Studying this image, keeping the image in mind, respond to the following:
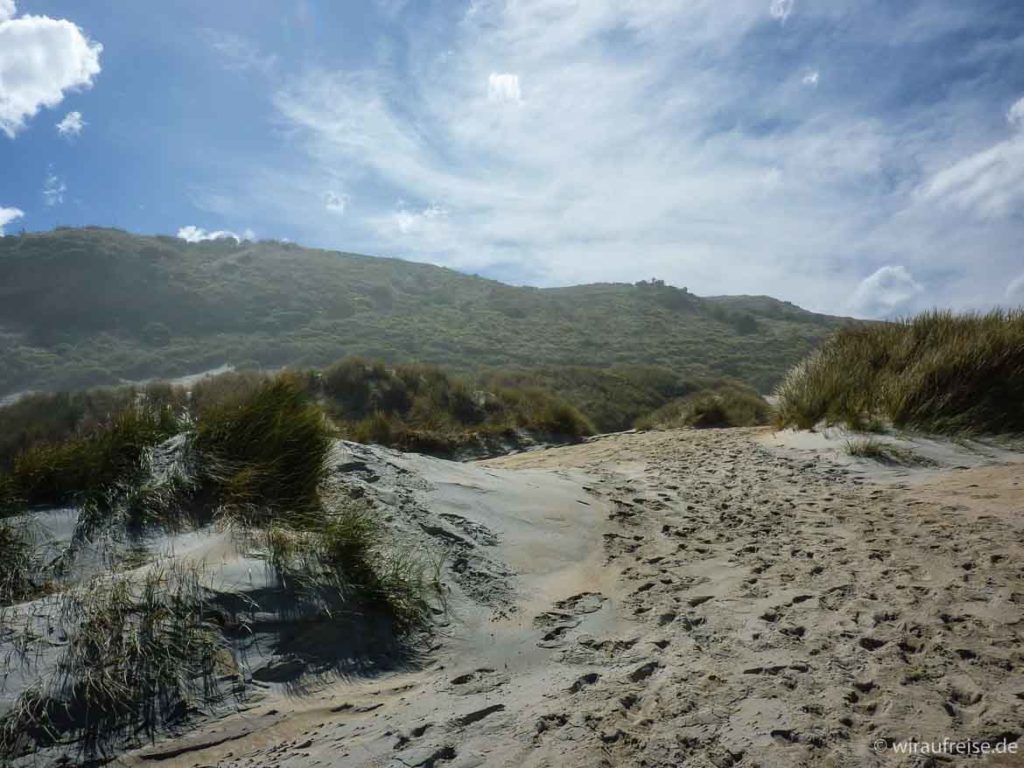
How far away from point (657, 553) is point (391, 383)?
10.2 metres

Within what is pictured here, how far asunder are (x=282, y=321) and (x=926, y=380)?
97.4ft

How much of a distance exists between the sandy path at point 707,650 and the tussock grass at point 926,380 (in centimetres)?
252

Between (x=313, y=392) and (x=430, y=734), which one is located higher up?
(x=313, y=392)

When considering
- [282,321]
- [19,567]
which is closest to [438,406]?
[19,567]

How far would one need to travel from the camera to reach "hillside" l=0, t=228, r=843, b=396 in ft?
84.7

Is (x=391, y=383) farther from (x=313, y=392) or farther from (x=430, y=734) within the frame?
(x=430, y=734)

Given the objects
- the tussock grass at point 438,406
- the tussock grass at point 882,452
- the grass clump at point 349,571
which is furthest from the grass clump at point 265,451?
the tussock grass at point 438,406

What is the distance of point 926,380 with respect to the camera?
819 cm

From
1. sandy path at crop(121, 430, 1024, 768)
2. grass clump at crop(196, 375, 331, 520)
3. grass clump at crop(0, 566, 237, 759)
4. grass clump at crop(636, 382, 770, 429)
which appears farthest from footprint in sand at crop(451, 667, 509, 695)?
grass clump at crop(636, 382, 770, 429)

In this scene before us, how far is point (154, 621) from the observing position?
297 centimetres

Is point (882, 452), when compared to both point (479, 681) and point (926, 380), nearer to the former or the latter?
point (926, 380)

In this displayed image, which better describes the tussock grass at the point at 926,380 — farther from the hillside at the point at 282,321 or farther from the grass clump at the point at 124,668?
the hillside at the point at 282,321

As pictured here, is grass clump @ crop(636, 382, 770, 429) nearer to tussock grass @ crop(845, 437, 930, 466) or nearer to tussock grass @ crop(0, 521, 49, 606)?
tussock grass @ crop(845, 437, 930, 466)

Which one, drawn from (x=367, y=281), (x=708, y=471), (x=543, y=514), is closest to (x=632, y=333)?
(x=367, y=281)
